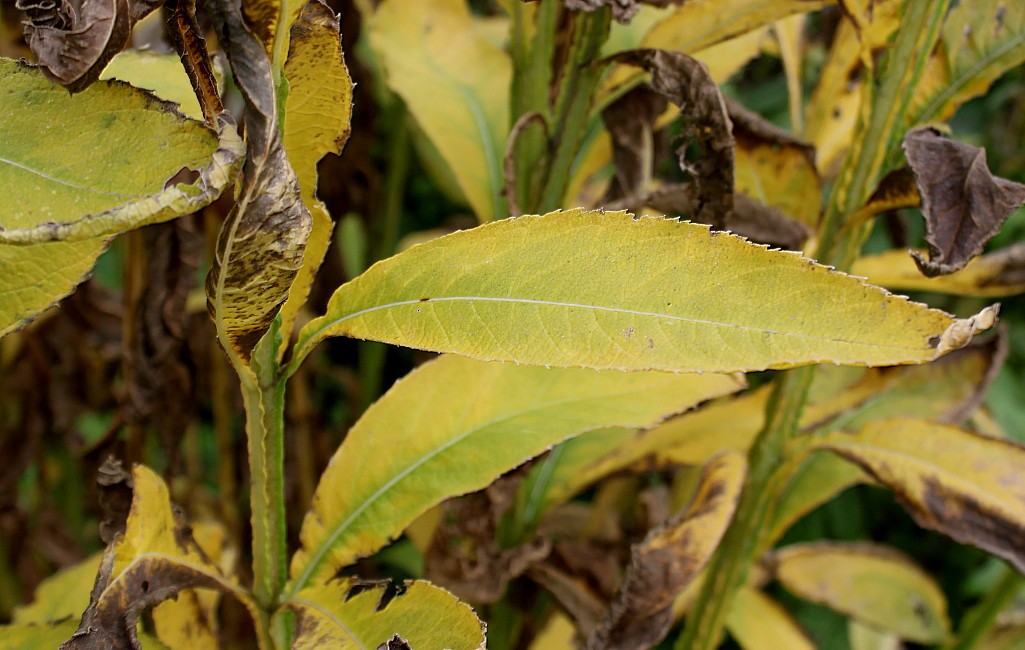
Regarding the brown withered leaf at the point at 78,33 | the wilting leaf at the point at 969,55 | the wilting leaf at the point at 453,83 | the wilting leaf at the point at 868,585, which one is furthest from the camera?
the wilting leaf at the point at 868,585

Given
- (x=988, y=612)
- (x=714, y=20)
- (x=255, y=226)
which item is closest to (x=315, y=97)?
(x=255, y=226)

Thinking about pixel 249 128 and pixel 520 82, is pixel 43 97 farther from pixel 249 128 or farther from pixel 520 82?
pixel 520 82

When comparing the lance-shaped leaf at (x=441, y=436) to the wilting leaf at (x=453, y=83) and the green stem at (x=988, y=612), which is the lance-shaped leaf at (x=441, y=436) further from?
the green stem at (x=988, y=612)

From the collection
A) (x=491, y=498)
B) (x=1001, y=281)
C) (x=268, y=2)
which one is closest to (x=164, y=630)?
(x=491, y=498)

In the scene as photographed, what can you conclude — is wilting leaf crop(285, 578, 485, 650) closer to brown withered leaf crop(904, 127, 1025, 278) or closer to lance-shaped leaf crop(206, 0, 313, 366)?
lance-shaped leaf crop(206, 0, 313, 366)

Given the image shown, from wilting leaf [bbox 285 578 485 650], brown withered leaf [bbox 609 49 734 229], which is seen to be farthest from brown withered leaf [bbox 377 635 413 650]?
brown withered leaf [bbox 609 49 734 229]

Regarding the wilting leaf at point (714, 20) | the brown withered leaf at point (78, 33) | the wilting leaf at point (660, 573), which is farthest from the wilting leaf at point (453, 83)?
the brown withered leaf at point (78, 33)

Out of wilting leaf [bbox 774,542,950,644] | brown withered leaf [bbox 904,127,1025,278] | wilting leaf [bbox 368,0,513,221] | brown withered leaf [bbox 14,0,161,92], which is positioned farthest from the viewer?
wilting leaf [bbox 774,542,950,644]
